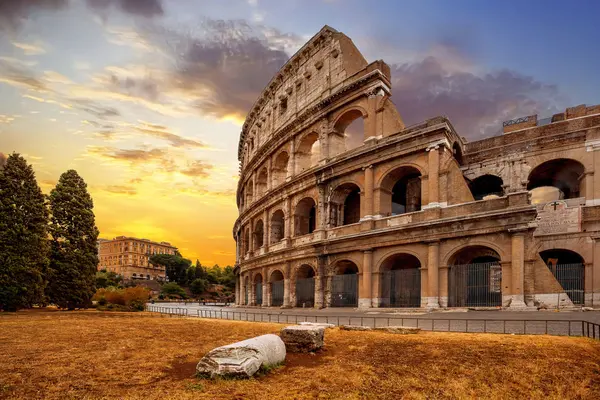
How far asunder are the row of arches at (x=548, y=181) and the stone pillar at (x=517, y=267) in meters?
4.80

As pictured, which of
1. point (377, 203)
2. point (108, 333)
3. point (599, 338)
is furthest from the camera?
point (377, 203)

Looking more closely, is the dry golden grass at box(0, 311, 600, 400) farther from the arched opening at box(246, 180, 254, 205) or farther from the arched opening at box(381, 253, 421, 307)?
the arched opening at box(246, 180, 254, 205)

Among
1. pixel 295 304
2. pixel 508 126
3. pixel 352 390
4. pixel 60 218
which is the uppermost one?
pixel 508 126

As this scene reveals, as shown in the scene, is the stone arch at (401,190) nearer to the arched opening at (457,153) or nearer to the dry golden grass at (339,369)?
the arched opening at (457,153)

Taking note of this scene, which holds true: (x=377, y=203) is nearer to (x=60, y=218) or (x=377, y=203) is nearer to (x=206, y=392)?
(x=206, y=392)

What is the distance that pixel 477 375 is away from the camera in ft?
23.0

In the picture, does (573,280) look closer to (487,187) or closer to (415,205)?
(487,187)

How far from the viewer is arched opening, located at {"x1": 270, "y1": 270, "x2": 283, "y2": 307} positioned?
27.7 meters

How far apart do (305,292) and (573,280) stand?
1413cm

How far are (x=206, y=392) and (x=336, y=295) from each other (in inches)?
700

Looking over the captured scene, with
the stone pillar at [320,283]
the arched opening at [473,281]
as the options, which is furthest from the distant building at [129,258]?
the arched opening at [473,281]

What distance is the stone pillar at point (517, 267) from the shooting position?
655 inches

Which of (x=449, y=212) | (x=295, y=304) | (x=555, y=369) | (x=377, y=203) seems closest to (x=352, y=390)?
(x=555, y=369)

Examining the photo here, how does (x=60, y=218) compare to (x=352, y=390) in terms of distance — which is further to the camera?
(x=60, y=218)
